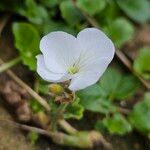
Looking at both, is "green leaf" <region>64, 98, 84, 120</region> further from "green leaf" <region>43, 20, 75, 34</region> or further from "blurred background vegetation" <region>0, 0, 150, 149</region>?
"green leaf" <region>43, 20, 75, 34</region>

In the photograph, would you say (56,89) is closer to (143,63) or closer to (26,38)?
(26,38)

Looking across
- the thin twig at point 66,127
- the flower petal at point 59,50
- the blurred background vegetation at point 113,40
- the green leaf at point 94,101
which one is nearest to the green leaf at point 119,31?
the blurred background vegetation at point 113,40

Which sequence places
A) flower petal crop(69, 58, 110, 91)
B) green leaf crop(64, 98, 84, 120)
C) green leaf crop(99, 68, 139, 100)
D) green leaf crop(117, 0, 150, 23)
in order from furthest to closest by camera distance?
green leaf crop(117, 0, 150, 23), green leaf crop(99, 68, 139, 100), green leaf crop(64, 98, 84, 120), flower petal crop(69, 58, 110, 91)

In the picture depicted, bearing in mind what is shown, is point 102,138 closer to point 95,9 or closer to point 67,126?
point 67,126

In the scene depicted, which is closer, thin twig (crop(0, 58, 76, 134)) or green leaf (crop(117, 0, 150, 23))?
thin twig (crop(0, 58, 76, 134))

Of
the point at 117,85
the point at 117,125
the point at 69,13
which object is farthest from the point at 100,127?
the point at 69,13

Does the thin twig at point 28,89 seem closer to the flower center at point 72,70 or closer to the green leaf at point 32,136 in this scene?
the green leaf at point 32,136

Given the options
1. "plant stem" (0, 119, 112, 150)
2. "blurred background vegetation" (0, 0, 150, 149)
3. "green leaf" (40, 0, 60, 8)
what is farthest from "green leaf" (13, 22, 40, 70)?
"plant stem" (0, 119, 112, 150)
